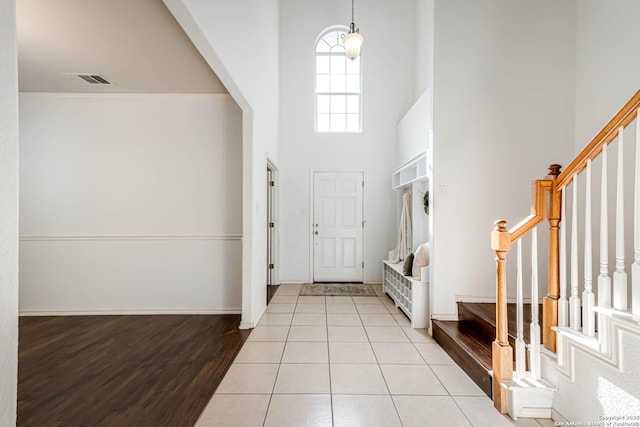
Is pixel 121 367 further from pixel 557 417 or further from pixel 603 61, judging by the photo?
pixel 603 61

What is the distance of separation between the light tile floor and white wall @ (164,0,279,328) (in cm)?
68

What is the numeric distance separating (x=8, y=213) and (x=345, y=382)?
217 centimetres

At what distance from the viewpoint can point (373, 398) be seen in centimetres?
212

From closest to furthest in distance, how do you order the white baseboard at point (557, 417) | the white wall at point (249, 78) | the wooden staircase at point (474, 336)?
the white baseboard at point (557, 417)
the white wall at point (249, 78)
the wooden staircase at point (474, 336)

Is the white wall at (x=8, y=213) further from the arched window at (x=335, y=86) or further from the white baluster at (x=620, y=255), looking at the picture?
the arched window at (x=335, y=86)

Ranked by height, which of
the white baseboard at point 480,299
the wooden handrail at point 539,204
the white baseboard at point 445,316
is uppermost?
the wooden handrail at point 539,204

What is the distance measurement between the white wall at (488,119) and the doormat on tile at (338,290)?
188cm

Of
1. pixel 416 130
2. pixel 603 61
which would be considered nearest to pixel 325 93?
pixel 416 130

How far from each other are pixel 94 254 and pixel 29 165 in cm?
130

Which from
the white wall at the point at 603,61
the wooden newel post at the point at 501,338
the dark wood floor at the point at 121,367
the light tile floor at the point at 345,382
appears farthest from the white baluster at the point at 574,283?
the dark wood floor at the point at 121,367

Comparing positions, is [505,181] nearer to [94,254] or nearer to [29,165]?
[94,254]

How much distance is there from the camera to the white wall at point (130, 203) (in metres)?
3.87

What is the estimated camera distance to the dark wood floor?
1961mm

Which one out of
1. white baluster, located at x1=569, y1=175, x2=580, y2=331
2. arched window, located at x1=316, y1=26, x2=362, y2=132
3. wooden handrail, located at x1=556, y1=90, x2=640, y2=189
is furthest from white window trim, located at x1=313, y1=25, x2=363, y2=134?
white baluster, located at x1=569, y1=175, x2=580, y2=331
